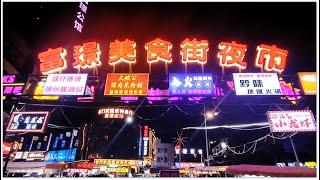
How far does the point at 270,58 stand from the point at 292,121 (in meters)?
3.17

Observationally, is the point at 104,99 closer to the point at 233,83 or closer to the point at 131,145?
the point at 233,83

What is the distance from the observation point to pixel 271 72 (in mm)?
11805

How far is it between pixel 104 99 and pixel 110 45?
9.59 ft

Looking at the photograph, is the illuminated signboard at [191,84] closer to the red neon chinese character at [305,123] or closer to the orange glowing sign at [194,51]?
the orange glowing sign at [194,51]

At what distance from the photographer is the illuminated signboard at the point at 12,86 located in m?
12.2

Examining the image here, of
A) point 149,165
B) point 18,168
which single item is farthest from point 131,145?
point 18,168

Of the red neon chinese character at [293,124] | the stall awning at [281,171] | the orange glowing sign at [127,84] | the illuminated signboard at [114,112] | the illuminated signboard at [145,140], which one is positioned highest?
the illuminated signboard at [114,112]

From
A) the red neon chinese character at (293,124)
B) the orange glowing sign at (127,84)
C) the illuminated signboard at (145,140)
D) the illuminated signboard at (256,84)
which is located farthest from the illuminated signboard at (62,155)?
the red neon chinese character at (293,124)

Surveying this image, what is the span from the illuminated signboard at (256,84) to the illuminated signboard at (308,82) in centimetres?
134

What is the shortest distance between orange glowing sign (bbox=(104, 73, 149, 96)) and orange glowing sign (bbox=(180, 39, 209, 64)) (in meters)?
2.34

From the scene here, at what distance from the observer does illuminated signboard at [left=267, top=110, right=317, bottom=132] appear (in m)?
11.1

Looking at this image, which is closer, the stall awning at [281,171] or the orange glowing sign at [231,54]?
the stall awning at [281,171]

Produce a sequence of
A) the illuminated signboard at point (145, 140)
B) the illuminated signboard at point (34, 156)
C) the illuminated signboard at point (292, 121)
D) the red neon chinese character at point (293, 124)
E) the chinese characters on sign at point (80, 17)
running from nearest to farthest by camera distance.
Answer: the illuminated signboard at point (292, 121), the red neon chinese character at point (293, 124), the chinese characters on sign at point (80, 17), the illuminated signboard at point (34, 156), the illuminated signboard at point (145, 140)

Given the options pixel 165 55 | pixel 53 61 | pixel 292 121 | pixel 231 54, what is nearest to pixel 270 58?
pixel 231 54
